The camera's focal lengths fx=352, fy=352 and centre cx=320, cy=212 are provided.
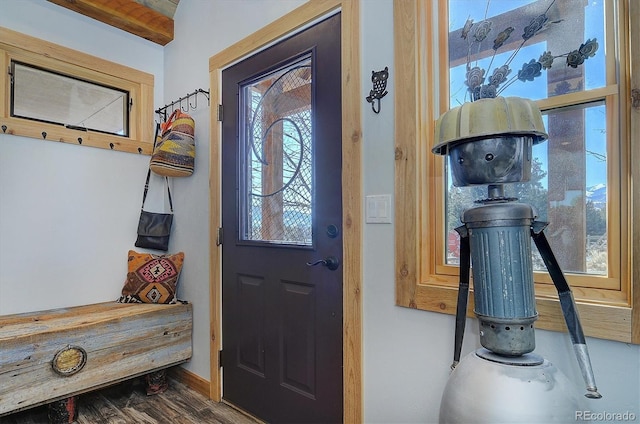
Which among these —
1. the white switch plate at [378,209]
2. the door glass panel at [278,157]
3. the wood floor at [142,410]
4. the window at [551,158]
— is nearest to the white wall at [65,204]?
the wood floor at [142,410]

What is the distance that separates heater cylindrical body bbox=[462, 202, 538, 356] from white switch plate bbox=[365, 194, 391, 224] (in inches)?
21.0

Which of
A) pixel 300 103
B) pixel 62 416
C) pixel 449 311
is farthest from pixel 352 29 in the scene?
pixel 62 416

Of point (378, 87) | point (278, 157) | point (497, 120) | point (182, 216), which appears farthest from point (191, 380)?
point (497, 120)

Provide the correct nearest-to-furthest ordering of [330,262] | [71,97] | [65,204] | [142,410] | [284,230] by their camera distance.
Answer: [330,262] < [284,230] < [142,410] < [65,204] < [71,97]

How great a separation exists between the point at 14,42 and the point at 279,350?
2365mm

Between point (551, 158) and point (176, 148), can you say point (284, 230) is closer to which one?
point (176, 148)

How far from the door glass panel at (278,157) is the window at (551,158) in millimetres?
541

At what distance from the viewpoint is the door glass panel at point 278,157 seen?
5.82 ft

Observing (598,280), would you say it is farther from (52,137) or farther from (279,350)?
(52,137)

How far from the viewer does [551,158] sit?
1137mm

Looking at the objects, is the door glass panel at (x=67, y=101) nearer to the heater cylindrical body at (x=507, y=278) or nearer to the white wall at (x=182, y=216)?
the white wall at (x=182, y=216)

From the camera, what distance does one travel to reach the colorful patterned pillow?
2328 mm

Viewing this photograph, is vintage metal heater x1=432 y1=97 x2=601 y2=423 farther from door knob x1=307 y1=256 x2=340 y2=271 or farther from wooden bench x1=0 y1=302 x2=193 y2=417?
wooden bench x1=0 y1=302 x2=193 y2=417

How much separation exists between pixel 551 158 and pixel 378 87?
2.26ft
